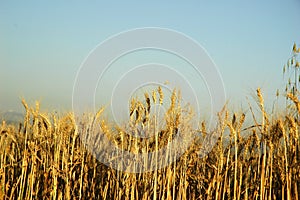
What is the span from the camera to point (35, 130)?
366cm

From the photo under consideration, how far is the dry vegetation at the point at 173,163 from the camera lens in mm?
2803

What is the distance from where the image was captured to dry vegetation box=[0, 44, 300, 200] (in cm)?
280

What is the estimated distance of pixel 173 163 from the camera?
10.4 ft

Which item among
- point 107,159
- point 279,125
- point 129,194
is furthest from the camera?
point 107,159

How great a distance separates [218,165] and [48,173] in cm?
173

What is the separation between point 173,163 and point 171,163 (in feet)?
0.40

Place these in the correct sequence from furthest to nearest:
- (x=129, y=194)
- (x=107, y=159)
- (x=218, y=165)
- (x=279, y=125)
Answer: (x=107, y=159) → (x=129, y=194) → (x=218, y=165) → (x=279, y=125)

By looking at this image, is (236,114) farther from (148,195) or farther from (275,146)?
(148,195)

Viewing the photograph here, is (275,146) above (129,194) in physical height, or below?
above

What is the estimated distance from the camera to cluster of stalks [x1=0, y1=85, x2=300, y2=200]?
9.20 ft

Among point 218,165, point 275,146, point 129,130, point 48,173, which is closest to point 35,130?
point 48,173

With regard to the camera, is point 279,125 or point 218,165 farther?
point 218,165

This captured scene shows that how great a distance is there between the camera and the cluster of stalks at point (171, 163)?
2.80 m

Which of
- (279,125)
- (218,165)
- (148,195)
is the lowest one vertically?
(148,195)
